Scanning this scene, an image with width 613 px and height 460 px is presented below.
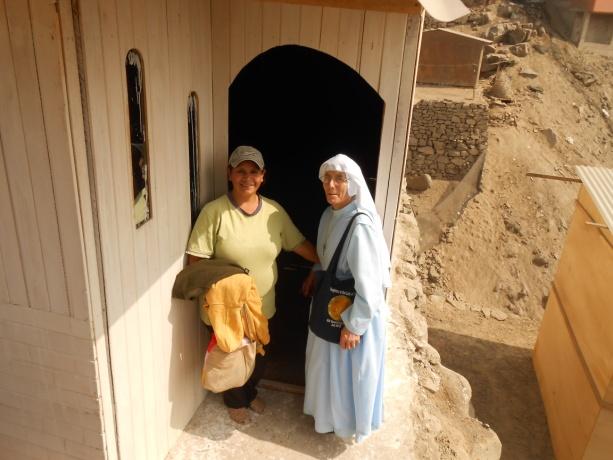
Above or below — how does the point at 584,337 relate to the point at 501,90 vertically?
below

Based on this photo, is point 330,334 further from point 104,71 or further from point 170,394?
point 104,71

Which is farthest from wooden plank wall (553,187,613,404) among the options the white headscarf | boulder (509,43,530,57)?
boulder (509,43,530,57)

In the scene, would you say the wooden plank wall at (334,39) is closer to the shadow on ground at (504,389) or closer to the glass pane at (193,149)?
the glass pane at (193,149)

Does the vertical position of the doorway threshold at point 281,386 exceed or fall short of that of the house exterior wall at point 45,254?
it falls short

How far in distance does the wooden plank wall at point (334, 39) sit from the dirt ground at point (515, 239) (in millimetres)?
5499

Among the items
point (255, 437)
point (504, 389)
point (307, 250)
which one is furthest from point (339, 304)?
point (504, 389)

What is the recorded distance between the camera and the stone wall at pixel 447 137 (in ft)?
44.6

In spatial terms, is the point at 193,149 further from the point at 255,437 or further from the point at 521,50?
the point at 521,50

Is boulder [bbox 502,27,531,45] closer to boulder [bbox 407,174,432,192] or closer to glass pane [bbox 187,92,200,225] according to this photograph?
boulder [bbox 407,174,432,192]

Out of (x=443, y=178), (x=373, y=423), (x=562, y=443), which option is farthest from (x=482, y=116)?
(x=373, y=423)

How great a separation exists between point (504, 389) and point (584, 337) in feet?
7.06

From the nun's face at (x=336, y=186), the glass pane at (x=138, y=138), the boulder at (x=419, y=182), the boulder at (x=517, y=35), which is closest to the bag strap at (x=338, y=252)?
the nun's face at (x=336, y=186)

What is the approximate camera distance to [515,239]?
12.6 metres

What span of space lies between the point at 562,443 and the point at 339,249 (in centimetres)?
522
